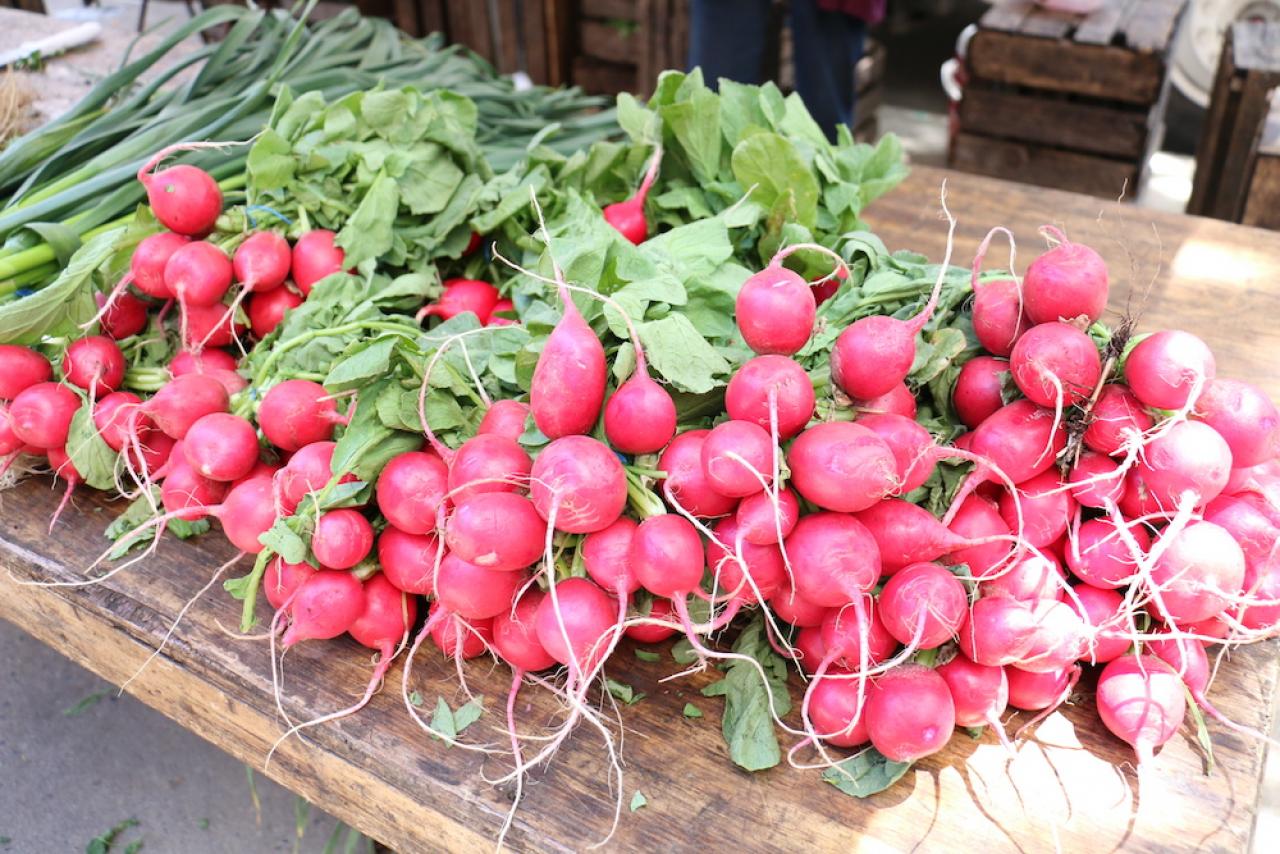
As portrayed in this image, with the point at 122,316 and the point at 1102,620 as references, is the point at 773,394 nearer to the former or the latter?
the point at 1102,620

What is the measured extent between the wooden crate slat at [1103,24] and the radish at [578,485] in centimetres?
297

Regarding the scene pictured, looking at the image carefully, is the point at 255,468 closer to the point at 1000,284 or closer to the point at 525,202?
the point at 525,202

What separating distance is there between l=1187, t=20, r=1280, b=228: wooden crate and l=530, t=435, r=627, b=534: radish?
266 cm

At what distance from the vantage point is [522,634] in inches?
45.1

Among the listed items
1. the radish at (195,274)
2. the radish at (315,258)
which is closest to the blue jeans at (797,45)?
the radish at (315,258)

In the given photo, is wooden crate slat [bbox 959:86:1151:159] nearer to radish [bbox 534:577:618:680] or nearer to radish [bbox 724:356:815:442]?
radish [bbox 724:356:815:442]

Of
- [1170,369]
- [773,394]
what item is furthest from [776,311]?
[1170,369]

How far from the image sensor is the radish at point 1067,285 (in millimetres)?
1086

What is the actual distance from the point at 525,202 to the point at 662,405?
0.73 meters

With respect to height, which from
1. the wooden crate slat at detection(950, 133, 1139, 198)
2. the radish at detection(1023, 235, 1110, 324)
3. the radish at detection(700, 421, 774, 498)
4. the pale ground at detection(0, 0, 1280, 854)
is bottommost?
the pale ground at detection(0, 0, 1280, 854)

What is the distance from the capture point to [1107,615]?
111 centimetres

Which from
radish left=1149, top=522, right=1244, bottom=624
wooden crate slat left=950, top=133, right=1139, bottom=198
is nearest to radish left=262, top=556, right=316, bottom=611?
radish left=1149, top=522, right=1244, bottom=624

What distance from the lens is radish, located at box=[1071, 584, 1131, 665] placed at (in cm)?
107

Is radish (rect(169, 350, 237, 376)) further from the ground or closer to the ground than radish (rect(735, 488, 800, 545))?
closer to the ground
